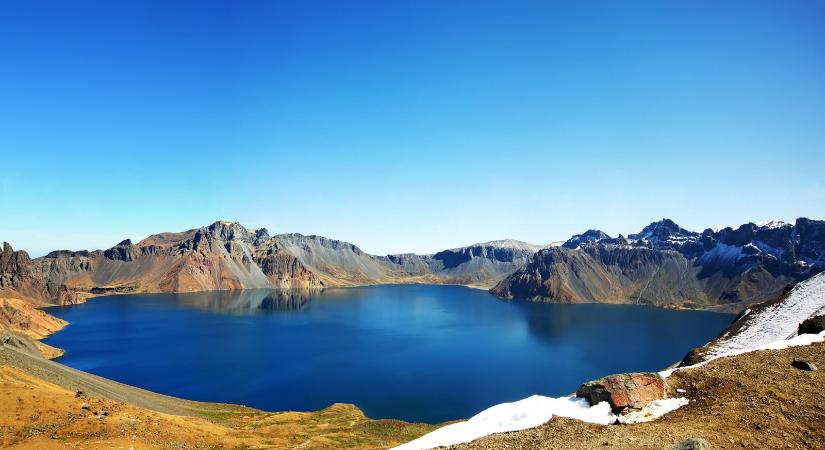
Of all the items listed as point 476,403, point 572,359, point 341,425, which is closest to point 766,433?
point 341,425

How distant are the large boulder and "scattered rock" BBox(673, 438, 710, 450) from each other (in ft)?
17.3

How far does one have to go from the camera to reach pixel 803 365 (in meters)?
26.8

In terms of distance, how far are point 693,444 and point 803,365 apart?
16157 millimetres

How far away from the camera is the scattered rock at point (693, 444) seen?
1694cm

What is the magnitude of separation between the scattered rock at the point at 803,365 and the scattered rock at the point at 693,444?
14808 mm

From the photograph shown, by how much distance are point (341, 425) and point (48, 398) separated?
1438 inches

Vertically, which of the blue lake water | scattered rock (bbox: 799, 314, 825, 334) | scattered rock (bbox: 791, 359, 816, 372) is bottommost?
the blue lake water

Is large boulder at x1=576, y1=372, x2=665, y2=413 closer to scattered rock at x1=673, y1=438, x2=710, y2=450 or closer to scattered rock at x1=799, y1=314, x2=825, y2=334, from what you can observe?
scattered rock at x1=673, y1=438, x2=710, y2=450

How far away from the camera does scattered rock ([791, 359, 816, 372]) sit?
26.4 meters

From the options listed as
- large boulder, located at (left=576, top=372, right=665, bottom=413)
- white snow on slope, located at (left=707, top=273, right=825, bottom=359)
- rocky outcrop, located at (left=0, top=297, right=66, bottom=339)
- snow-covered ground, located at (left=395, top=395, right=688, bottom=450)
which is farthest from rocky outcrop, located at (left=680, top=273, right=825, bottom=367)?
rocky outcrop, located at (left=0, top=297, right=66, bottom=339)

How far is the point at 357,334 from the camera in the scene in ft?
593

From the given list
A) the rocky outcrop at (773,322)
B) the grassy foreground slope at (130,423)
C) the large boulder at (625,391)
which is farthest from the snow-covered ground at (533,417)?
the grassy foreground slope at (130,423)

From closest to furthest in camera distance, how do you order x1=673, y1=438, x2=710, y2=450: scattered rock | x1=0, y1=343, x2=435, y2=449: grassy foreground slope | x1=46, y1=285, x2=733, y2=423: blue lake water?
x1=673, y1=438, x2=710, y2=450: scattered rock, x1=0, y1=343, x2=435, y2=449: grassy foreground slope, x1=46, y1=285, x2=733, y2=423: blue lake water

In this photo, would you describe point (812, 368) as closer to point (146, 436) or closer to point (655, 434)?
point (655, 434)
